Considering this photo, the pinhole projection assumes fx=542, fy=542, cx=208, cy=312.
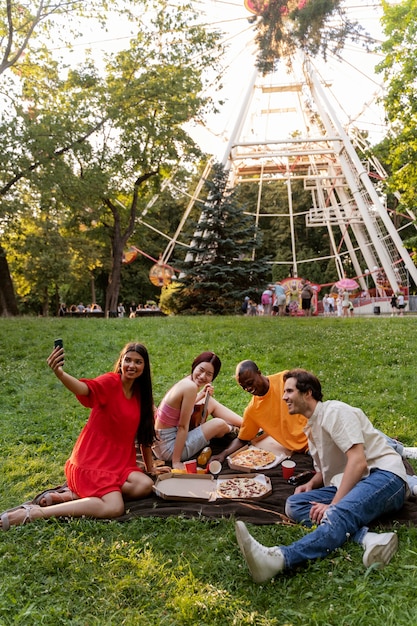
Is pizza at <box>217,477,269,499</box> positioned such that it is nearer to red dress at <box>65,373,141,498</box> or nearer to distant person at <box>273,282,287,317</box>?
red dress at <box>65,373,141,498</box>

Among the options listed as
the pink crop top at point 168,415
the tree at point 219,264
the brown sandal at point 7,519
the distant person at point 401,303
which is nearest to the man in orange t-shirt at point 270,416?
the pink crop top at point 168,415

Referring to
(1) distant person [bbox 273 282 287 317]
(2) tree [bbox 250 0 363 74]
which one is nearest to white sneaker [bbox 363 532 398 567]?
(2) tree [bbox 250 0 363 74]

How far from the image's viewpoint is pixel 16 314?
18.4 meters

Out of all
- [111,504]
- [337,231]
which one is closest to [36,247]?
[337,231]

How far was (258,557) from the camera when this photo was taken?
9.57ft

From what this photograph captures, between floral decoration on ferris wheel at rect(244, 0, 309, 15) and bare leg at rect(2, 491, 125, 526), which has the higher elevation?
floral decoration on ferris wheel at rect(244, 0, 309, 15)

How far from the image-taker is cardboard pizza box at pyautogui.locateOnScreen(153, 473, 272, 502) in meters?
4.20

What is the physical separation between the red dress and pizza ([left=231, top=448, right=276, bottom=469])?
1.23 metres

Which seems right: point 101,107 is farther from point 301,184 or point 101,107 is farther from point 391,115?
point 301,184

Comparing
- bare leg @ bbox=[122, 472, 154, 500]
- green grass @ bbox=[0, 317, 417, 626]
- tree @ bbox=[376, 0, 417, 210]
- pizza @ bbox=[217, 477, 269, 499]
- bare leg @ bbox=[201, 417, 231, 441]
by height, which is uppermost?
tree @ bbox=[376, 0, 417, 210]

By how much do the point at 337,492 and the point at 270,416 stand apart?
1835mm

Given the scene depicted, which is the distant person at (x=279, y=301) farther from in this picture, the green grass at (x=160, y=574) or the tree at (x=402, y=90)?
the green grass at (x=160, y=574)

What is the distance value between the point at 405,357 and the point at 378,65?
13154mm

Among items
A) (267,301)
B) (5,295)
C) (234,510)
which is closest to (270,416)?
(234,510)
